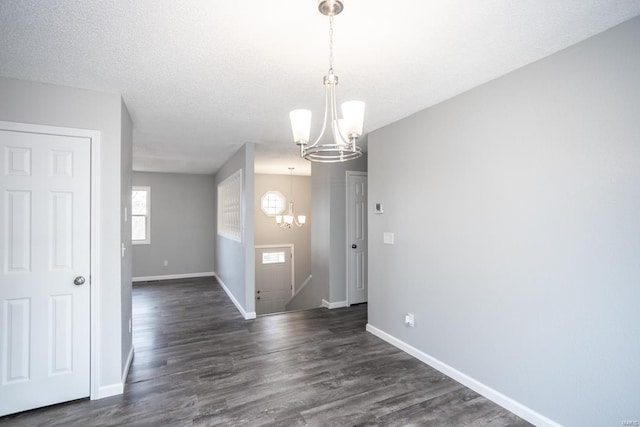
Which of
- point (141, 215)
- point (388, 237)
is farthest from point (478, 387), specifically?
point (141, 215)

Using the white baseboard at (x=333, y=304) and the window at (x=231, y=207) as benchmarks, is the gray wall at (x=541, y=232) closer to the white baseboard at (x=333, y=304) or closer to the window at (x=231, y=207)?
the white baseboard at (x=333, y=304)

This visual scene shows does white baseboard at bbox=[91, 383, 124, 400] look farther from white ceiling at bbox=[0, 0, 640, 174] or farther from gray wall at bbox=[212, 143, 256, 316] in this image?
white ceiling at bbox=[0, 0, 640, 174]

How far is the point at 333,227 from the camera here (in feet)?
16.4

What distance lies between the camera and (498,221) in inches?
95.7

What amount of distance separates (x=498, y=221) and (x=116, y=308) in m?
3.22

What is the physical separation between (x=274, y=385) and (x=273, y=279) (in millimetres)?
5403

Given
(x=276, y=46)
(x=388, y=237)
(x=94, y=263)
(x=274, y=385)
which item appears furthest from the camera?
(x=388, y=237)

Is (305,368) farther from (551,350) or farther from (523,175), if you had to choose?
(523,175)

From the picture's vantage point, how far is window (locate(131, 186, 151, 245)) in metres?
7.15

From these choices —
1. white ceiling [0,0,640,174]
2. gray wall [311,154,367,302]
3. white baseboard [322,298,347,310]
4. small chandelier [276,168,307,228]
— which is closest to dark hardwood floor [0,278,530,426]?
white baseboard [322,298,347,310]

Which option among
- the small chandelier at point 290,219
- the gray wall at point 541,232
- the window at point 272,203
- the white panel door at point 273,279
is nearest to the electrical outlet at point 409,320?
the gray wall at point 541,232

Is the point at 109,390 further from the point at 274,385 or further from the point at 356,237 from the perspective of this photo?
the point at 356,237

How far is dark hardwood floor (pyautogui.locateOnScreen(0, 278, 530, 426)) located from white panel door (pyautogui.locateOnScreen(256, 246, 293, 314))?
12.1 feet

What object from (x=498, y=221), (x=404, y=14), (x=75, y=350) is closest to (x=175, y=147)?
(x=75, y=350)
